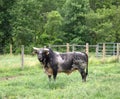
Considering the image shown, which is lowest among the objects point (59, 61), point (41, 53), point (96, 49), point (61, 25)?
point (96, 49)

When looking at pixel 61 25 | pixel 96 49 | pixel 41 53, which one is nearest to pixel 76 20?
pixel 61 25

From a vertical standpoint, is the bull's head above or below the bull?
above

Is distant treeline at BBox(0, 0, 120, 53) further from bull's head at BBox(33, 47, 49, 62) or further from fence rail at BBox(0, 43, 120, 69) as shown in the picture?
bull's head at BBox(33, 47, 49, 62)

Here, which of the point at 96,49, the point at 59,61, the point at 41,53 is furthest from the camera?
the point at 96,49

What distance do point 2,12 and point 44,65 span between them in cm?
2772

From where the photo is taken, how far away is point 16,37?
4375cm

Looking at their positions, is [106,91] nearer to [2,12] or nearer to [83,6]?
[2,12]

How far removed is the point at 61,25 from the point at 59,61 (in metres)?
34.8

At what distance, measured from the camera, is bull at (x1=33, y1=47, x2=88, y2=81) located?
1382cm

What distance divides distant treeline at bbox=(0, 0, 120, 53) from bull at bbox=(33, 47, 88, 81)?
28309 mm

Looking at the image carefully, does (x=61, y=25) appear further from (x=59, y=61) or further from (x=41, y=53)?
(x=41, y=53)

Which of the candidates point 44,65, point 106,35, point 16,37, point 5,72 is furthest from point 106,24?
point 44,65

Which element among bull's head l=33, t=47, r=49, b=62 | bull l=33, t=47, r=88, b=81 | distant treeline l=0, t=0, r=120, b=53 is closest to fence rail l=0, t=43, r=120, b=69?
distant treeline l=0, t=0, r=120, b=53

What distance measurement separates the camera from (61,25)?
48.8 m
